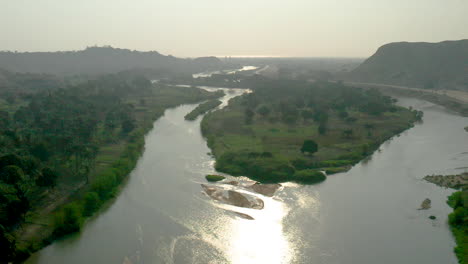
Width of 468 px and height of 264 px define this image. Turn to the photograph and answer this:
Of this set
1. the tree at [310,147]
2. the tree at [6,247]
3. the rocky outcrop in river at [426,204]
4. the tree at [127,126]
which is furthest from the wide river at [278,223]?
the tree at [127,126]

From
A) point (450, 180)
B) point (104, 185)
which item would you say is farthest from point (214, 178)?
point (450, 180)

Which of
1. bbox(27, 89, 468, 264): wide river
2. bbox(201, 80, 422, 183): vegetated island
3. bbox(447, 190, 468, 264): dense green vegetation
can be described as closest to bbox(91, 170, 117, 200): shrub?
bbox(27, 89, 468, 264): wide river

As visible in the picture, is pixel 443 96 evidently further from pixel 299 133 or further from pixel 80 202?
pixel 80 202

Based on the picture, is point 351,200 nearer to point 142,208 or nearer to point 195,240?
point 195,240

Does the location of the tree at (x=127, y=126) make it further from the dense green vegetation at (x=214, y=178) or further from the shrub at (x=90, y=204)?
the shrub at (x=90, y=204)

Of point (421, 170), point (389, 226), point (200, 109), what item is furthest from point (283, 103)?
point (389, 226)

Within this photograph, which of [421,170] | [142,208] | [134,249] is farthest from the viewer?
[421,170]
